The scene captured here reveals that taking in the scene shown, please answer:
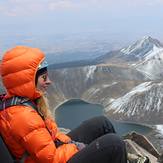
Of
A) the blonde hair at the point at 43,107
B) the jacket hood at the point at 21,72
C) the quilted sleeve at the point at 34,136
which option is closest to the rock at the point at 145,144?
the blonde hair at the point at 43,107

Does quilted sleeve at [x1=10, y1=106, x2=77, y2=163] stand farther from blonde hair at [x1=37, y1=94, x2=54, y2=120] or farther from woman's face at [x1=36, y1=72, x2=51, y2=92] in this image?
woman's face at [x1=36, y1=72, x2=51, y2=92]

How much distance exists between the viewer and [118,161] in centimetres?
934

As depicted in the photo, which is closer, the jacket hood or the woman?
the woman

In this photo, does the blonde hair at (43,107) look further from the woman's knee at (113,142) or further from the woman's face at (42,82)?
the woman's knee at (113,142)

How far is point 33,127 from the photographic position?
8.99 m

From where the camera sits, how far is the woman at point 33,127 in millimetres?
9062

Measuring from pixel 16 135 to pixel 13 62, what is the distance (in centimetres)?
162

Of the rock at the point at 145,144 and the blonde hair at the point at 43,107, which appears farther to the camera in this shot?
the rock at the point at 145,144

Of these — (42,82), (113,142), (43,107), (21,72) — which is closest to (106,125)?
(113,142)

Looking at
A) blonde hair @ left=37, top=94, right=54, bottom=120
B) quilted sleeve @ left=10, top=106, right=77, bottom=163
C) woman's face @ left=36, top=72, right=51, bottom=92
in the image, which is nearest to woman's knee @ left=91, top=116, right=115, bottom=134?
blonde hair @ left=37, top=94, right=54, bottom=120

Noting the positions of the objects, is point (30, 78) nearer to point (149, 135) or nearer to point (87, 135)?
point (87, 135)

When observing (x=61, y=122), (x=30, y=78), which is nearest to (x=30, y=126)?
(x=30, y=78)

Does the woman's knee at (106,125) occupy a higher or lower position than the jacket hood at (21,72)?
lower

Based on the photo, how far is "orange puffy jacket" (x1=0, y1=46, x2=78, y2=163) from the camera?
29.6ft
